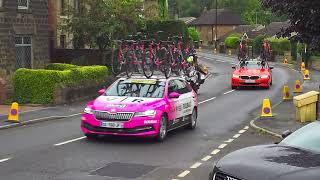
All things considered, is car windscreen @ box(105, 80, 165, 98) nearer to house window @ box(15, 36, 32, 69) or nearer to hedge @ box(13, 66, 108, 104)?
hedge @ box(13, 66, 108, 104)

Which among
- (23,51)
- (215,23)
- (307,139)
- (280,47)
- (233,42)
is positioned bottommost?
(307,139)

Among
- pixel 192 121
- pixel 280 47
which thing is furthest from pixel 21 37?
pixel 280 47

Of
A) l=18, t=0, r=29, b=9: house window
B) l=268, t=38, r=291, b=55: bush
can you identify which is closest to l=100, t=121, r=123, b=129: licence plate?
l=18, t=0, r=29, b=9: house window

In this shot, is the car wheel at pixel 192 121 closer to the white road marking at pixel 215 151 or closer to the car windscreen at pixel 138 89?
the car windscreen at pixel 138 89

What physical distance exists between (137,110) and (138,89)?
4.67ft

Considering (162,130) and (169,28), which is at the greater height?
(169,28)

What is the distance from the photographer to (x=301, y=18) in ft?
47.4

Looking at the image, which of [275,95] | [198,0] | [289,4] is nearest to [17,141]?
[289,4]

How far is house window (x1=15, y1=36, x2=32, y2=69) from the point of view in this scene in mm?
27938

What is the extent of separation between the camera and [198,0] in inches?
5901

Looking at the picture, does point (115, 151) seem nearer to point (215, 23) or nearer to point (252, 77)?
point (252, 77)

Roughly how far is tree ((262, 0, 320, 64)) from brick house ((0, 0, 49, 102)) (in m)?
12.9

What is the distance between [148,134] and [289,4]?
4.65 metres

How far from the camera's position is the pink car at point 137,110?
44.0 feet
